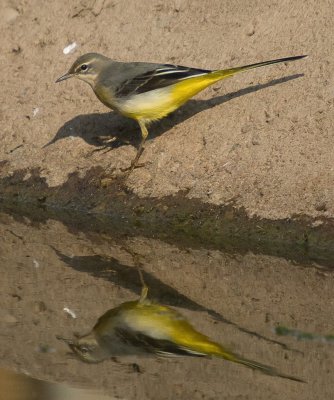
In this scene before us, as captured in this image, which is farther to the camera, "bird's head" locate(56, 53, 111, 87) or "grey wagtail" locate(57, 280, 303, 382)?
"bird's head" locate(56, 53, 111, 87)

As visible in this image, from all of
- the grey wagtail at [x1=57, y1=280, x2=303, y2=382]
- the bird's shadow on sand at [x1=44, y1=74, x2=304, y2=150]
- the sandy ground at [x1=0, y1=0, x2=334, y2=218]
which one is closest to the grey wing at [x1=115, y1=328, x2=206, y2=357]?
the grey wagtail at [x1=57, y1=280, x2=303, y2=382]

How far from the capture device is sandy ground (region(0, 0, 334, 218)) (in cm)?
1127

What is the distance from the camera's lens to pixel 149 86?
11.7 m

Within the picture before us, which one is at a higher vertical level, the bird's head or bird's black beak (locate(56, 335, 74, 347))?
the bird's head

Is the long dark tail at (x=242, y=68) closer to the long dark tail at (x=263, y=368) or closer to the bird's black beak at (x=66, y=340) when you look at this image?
the bird's black beak at (x=66, y=340)

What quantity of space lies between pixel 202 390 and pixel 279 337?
1.05 metres

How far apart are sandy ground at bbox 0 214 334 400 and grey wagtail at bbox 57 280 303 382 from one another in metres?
0.10

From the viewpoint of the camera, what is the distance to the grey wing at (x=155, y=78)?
1162 cm

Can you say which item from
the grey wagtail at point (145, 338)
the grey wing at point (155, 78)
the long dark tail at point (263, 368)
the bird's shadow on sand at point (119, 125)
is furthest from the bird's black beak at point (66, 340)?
the bird's shadow on sand at point (119, 125)

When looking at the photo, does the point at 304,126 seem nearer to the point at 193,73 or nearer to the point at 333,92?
the point at 333,92

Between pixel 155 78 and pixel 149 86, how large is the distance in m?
0.10

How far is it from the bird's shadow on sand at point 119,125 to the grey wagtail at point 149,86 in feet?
1.20

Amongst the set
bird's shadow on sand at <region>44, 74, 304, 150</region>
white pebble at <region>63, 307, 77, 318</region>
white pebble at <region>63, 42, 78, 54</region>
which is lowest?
white pebble at <region>63, 307, 77, 318</region>

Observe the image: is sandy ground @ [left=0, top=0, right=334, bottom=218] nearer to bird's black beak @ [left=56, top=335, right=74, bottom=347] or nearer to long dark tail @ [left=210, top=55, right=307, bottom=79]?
long dark tail @ [left=210, top=55, right=307, bottom=79]
